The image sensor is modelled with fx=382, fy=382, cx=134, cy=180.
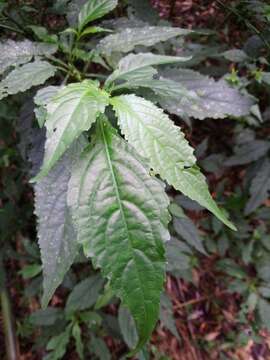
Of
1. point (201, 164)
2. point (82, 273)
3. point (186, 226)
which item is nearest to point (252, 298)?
point (186, 226)

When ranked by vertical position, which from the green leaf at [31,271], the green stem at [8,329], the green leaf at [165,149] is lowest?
the green stem at [8,329]

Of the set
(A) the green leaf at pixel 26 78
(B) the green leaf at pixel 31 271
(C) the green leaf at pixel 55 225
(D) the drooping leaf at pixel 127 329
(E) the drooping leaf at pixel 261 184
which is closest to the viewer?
(C) the green leaf at pixel 55 225

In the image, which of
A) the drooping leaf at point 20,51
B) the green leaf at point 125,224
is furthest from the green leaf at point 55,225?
the drooping leaf at point 20,51

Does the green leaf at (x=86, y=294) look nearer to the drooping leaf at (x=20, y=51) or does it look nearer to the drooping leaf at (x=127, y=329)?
the drooping leaf at (x=127, y=329)

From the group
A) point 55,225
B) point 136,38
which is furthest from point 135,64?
point 55,225

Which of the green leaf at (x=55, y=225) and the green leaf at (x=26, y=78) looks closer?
the green leaf at (x=55, y=225)

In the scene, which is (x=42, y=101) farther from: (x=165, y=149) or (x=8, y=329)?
(x=8, y=329)
